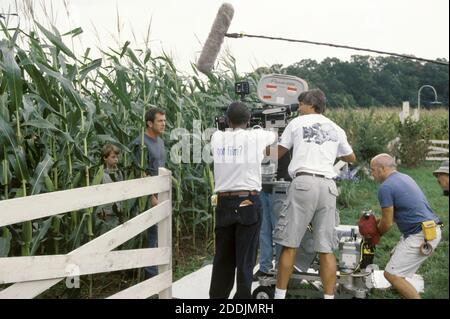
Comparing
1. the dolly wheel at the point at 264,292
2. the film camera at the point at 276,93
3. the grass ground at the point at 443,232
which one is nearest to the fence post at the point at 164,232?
the dolly wheel at the point at 264,292

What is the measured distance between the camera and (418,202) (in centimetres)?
378

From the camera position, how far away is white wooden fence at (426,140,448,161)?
14508mm

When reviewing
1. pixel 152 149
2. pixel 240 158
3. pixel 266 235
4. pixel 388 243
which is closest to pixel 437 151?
pixel 388 243

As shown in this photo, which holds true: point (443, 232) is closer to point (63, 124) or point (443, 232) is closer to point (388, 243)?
point (388, 243)

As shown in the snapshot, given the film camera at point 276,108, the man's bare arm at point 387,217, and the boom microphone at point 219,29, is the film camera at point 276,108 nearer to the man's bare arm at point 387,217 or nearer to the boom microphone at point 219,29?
the boom microphone at point 219,29

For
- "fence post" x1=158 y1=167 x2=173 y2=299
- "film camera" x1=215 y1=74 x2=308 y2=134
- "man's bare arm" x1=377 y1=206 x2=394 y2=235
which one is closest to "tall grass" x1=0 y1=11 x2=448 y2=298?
"fence post" x1=158 y1=167 x2=173 y2=299

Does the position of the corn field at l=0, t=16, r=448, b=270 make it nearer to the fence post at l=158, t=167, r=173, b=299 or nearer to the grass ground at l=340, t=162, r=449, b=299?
the fence post at l=158, t=167, r=173, b=299

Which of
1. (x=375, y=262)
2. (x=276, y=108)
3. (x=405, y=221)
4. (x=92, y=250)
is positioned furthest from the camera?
(x=375, y=262)

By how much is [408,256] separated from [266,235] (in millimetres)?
1242

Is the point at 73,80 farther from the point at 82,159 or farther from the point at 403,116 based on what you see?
the point at 403,116

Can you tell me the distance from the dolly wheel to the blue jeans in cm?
38

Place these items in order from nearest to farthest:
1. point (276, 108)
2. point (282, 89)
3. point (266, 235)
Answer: point (276, 108)
point (282, 89)
point (266, 235)

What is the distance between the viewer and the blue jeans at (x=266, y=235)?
453 cm

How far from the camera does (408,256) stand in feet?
12.4
